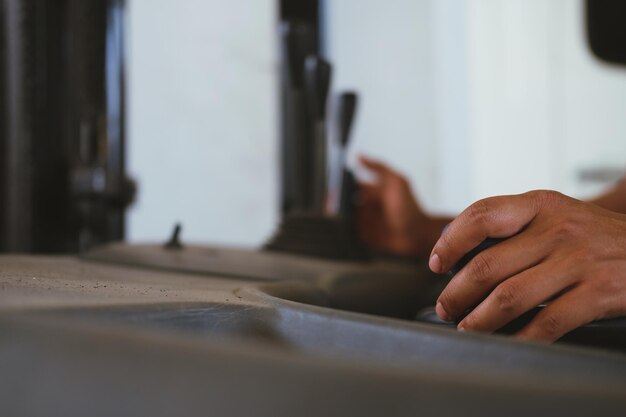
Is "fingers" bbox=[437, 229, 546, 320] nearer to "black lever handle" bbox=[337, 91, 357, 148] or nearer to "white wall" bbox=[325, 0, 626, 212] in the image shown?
"black lever handle" bbox=[337, 91, 357, 148]

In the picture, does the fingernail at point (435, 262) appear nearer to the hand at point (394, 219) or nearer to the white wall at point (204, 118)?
the hand at point (394, 219)

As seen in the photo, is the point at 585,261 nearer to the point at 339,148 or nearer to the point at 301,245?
the point at 301,245

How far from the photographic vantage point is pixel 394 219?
1199mm

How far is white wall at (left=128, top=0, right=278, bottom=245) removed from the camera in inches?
60.6

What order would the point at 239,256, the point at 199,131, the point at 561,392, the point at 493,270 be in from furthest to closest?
the point at 199,131, the point at 239,256, the point at 493,270, the point at 561,392

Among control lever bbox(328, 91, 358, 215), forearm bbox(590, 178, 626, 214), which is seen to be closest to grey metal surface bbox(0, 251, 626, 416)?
forearm bbox(590, 178, 626, 214)

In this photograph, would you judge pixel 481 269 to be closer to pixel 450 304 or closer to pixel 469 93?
pixel 450 304

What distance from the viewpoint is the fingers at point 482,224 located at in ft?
1.12

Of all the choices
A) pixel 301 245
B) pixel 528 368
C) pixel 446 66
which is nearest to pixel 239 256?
pixel 301 245

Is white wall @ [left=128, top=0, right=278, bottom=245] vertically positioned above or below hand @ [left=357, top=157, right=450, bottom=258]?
above

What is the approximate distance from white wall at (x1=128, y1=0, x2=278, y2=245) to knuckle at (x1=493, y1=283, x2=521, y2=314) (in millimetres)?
1156

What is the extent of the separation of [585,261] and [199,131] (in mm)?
1408

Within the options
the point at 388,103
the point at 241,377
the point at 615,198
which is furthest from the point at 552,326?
the point at 388,103

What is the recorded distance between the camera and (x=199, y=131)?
166 cm
